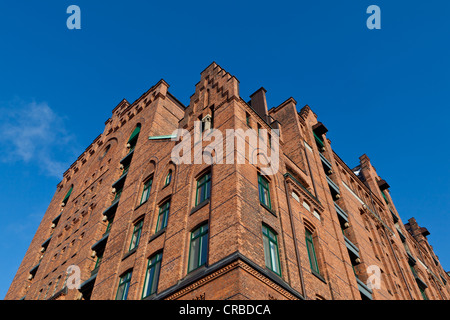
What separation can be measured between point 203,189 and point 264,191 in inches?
99.2

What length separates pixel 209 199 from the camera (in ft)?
51.1

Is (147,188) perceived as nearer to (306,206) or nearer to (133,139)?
(133,139)

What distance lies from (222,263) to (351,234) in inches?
505

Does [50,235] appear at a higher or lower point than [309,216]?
higher

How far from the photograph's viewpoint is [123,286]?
57.0 feet

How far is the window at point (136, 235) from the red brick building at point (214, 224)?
73 mm

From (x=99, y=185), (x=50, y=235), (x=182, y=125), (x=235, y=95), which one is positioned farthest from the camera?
(x=50, y=235)

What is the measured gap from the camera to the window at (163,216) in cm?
1761

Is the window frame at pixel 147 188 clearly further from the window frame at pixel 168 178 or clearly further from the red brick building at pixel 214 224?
the window frame at pixel 168 178
